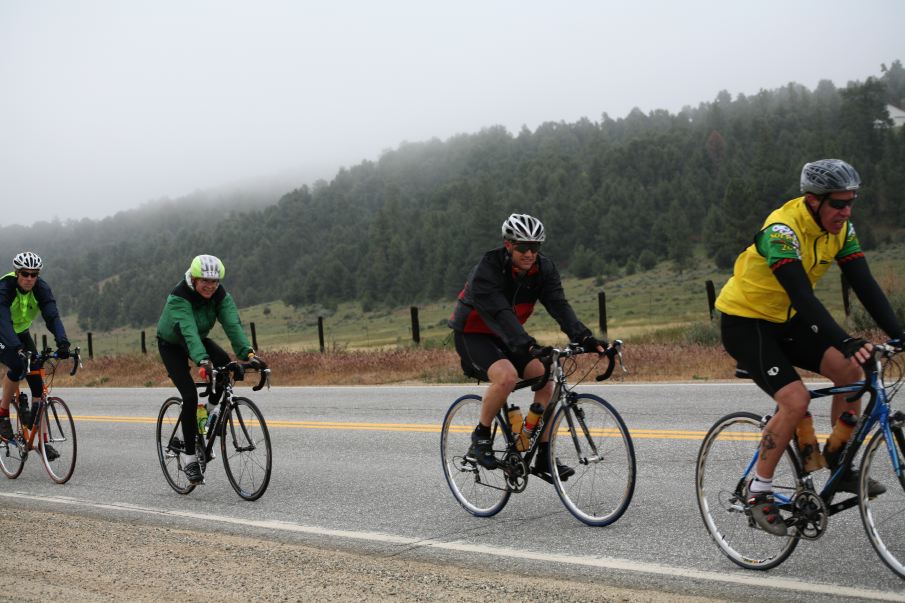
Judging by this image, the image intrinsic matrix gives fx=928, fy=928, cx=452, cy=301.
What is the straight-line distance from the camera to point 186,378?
8.38 metres

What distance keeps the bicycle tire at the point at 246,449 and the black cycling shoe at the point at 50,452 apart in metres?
2.59

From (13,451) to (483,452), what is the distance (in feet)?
20.5

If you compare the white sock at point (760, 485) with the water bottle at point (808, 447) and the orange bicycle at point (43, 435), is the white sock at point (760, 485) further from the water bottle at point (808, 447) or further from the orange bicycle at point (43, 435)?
the orange bicycle at point (43, 435)

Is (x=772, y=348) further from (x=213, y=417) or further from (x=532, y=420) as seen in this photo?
(x=213, y=417)

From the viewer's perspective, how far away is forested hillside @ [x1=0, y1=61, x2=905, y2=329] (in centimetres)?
10644

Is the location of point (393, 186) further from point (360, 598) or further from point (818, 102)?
point (360, 598)

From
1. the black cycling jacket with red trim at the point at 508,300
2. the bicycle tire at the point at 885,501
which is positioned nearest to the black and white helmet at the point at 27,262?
the black cycling jacket with red trim at the point at 508,300

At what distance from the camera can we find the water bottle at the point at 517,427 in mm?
6530

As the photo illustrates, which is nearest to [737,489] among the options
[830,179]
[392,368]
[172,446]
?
[830,179]

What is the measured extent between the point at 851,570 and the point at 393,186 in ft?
643

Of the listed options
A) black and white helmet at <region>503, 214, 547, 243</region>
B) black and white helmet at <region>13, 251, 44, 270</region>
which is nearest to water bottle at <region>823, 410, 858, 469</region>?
black and white helmet at <region>503, 214, 547, 243</region>

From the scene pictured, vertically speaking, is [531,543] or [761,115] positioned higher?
[761,115]

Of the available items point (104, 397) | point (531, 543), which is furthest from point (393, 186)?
point (531, 543)

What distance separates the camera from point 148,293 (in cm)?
16975
